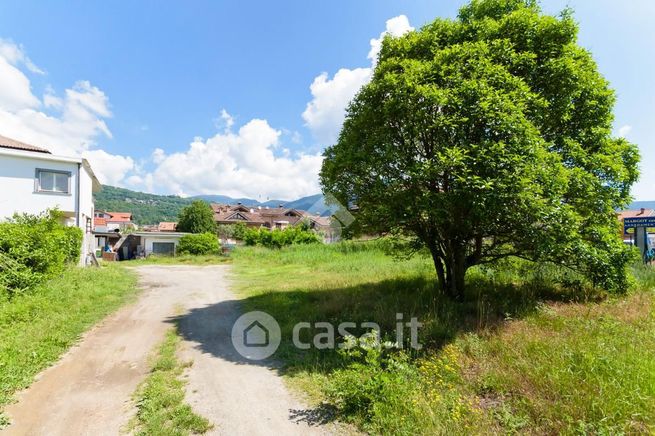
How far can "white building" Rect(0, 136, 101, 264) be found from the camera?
45.8 feet

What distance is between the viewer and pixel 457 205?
536 centimetres

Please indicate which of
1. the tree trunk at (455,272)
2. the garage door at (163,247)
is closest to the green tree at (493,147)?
the tree trunk at (455,272)

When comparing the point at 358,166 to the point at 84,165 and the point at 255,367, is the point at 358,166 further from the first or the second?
the point at 84,165

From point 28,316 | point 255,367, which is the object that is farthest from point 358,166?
point 28,316

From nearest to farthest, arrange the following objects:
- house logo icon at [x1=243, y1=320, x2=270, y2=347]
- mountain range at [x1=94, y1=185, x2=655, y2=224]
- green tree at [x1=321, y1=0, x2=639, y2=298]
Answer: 1. green tree at [x1=321, y1=0, x2=639, y2=298]
2. house logo icon at [x1=243, y1=320, x2=270, y2=347]
3. mountain range at [x1=94, y1=185, x2=655, y2=224]

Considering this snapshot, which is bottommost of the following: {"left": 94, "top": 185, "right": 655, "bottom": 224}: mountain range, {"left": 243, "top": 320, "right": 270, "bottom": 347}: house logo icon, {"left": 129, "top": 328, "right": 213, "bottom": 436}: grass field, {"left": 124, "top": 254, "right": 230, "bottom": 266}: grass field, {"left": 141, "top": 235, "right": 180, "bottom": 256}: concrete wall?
{"left": 124, "top": 254, "right": 230, "bottom": 266}: grass field

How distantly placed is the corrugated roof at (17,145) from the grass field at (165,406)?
54.2 feet

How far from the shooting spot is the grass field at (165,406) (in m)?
3.25

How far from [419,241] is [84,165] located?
1773cm

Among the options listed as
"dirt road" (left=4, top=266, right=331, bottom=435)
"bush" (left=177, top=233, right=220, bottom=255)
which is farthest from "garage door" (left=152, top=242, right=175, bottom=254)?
"dirt road" (left=4, top=266, right=331, bottom=435)

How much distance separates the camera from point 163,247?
98.7 ft

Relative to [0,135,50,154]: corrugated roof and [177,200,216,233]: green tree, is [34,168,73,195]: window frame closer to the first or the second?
[0,135,50,154]: corrugated roof

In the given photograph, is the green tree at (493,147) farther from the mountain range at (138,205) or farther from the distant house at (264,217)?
the mountain range at (138,205)

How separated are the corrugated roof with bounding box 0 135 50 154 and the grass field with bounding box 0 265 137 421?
841cm
